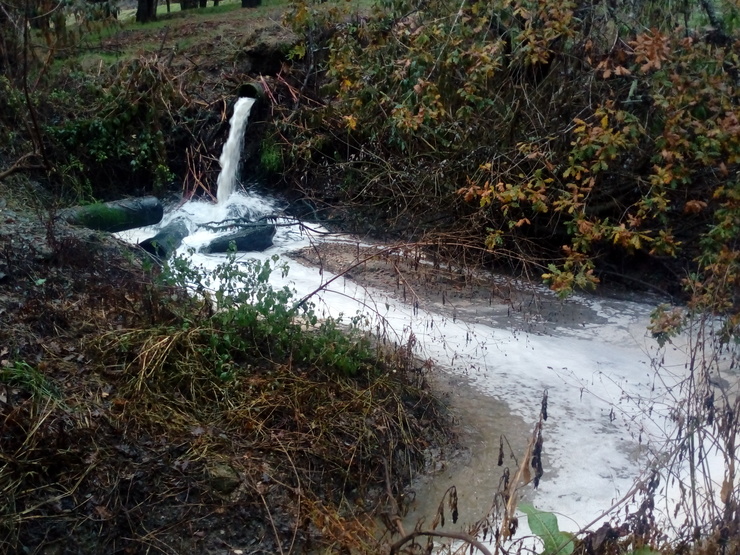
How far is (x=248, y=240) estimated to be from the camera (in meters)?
10.3

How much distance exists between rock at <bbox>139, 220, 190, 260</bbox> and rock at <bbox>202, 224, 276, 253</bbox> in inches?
15.7

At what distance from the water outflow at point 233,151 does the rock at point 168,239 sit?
4.91 feet

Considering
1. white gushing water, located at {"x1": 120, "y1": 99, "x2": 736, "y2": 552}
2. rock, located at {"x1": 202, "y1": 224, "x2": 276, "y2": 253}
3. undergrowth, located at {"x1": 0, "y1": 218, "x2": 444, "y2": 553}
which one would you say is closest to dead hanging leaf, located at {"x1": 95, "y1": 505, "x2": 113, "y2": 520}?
undergrowth, located at {"x1": 0, "y1": 218, "x2": 444, "y2": 553}

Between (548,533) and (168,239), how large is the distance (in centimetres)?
740

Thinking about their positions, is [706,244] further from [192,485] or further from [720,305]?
[192,485]

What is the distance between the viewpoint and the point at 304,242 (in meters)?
10.9

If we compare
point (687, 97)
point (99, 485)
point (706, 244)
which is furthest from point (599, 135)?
point (99, 485)

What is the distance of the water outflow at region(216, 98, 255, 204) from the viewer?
40.4 ft

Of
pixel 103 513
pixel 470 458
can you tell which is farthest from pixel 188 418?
pixel 470 458

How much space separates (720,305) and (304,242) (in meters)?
6.36

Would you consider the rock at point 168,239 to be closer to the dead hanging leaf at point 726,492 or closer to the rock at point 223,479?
the rock at point 223,479

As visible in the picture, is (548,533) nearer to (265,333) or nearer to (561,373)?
(265,333)

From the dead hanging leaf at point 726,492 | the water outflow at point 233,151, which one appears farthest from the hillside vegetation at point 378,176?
the water outflow at point 233,151

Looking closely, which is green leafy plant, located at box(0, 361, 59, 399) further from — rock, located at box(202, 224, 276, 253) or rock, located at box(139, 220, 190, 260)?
rock, located at box(202, 224, 276, 253)
